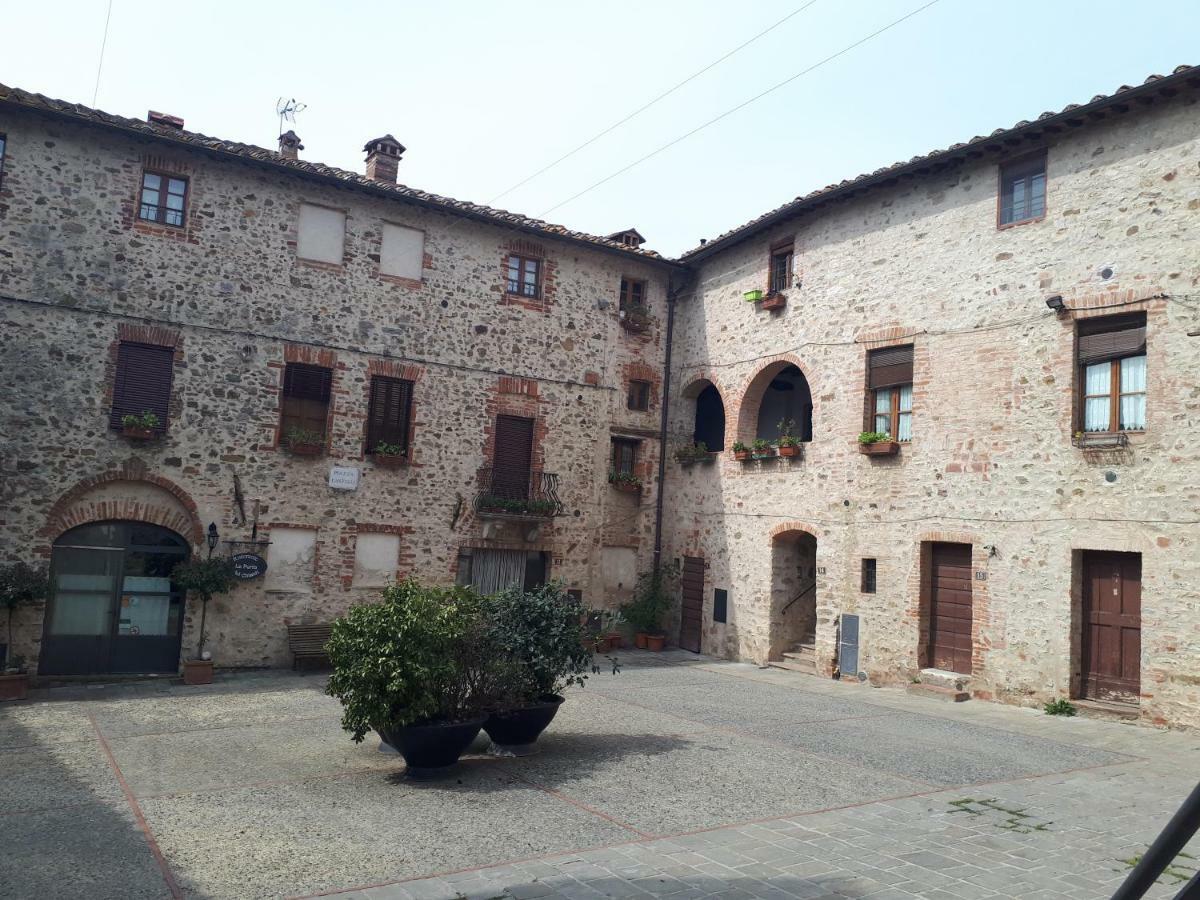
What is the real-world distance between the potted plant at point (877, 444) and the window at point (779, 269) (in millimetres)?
3816

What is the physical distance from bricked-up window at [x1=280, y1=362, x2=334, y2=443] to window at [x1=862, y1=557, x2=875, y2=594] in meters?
9.79

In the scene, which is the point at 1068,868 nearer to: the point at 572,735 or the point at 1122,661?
the point at 572,735

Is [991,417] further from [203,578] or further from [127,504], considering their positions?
[127,504]

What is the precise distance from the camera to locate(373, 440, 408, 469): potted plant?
16.6m

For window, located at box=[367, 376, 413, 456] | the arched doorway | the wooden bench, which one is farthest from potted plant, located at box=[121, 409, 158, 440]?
the wooden bench

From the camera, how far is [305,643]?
15.6 metres

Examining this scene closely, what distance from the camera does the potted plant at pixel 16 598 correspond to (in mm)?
12609

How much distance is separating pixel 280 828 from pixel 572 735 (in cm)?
416

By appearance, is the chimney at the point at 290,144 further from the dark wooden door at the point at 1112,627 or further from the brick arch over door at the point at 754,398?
the dark wooden door at the point at 1112,627

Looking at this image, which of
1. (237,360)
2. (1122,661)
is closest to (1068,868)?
(1122,661)

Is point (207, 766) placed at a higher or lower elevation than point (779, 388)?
lower

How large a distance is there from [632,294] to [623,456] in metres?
3.59

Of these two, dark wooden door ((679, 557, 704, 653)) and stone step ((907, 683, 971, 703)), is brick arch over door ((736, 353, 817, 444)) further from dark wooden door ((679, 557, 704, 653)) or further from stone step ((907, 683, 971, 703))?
stone step ((907, 683, 971, 703))

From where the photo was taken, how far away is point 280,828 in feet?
22.8
